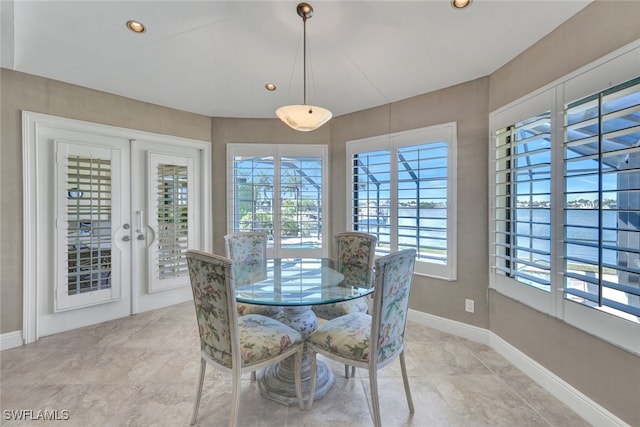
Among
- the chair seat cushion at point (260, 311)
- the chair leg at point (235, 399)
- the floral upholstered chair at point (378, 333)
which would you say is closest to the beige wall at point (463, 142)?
the floral upholstered chair at point (378, 333)

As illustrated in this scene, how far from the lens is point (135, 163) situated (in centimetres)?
332

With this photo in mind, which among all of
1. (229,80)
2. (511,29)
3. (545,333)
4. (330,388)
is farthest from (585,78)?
(229,80)

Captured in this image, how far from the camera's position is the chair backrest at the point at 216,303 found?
1436 mm

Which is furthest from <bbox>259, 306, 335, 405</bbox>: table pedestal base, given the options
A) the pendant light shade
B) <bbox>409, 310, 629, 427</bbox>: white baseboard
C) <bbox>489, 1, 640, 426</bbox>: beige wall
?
<bbox>489, 1, 640, 426</bbox>: beige wall

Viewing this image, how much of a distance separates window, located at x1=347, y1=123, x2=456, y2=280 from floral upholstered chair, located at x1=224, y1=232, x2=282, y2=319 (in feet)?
4.28

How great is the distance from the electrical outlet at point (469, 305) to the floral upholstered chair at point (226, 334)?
1873 millimetres

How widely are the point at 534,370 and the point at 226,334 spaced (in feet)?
7.31

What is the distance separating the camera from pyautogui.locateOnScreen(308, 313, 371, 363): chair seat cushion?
162 cm

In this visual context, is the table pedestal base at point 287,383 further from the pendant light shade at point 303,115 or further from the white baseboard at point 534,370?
the pendant light shade at point 303,115

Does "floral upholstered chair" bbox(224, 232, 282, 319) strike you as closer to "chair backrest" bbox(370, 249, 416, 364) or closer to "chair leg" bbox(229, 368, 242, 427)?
"chair leg" bbox(229, 368, 242, 427)

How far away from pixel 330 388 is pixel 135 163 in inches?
126

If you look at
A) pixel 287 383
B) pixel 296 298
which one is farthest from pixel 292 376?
pixel 296 298

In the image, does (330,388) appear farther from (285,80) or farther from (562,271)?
(285,80)

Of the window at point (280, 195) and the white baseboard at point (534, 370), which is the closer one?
the white baseboard at point (534, 370)
